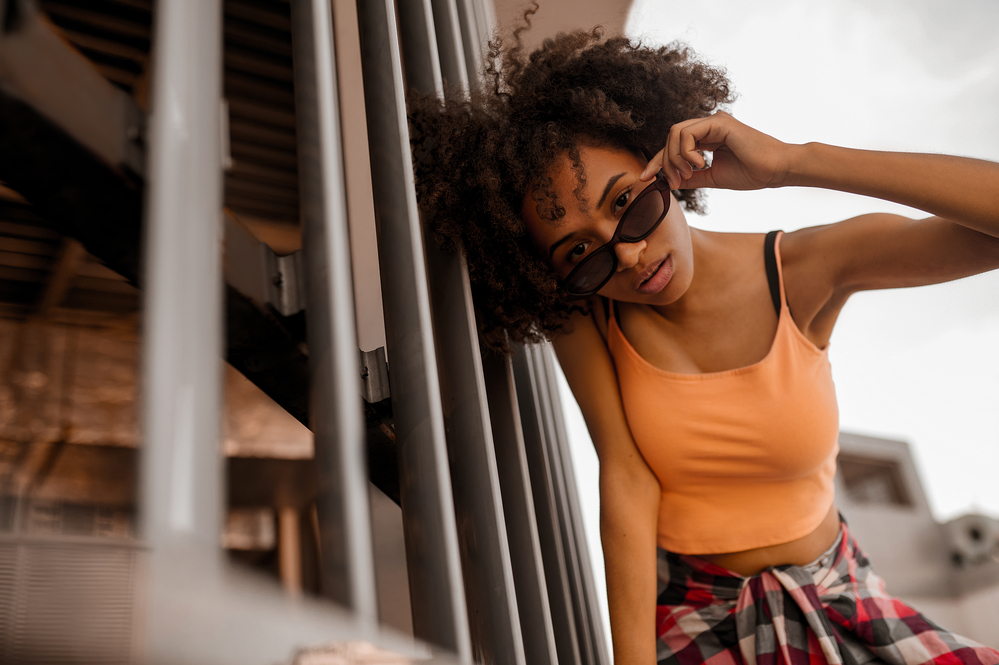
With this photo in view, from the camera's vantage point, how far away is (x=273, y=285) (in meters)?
0.74


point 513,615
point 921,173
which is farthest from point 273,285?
point 921,173

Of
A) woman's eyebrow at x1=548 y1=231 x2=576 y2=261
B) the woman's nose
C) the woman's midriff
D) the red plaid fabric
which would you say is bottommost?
the red plaid fabric

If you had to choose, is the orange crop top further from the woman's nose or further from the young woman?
the woman's nose

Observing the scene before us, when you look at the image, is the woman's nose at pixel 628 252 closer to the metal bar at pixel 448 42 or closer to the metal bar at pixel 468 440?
the metal bar at pixel 468 440

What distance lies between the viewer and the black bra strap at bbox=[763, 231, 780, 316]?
3.95 ft

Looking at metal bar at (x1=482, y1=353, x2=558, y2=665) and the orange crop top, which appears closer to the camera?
metal bar at (x1=482, y1=353, x2=558, y2=665)

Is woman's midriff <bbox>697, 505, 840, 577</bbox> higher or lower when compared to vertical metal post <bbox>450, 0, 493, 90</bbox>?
lower

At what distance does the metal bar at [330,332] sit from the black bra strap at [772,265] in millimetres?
798

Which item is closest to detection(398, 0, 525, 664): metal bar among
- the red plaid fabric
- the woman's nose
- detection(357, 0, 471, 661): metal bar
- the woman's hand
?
detection(357, 0, 471, 661): metal bar

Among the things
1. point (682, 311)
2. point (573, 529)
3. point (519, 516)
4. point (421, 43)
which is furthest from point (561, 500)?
point (421, 43)

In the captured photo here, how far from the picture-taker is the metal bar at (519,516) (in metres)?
1.03

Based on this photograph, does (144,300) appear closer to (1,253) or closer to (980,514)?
(1,253)

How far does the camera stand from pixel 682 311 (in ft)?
4.11

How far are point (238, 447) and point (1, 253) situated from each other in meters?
1.82
